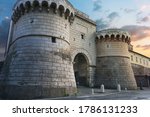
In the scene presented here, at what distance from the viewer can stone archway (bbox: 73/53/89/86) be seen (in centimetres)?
2138

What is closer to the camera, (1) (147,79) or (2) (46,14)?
(2) (46,14)

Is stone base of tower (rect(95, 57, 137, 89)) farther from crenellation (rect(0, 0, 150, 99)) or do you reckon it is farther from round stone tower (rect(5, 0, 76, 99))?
round stone tower (rect(5, 0, 76, 99))

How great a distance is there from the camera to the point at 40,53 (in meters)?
14.0

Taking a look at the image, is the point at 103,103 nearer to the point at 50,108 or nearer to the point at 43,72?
the point at 50,108

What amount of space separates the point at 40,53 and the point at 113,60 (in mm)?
11586

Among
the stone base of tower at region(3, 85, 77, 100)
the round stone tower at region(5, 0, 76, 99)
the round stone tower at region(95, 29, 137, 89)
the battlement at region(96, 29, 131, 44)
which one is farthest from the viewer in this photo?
the battlement at region(96, 29, 131, 44)

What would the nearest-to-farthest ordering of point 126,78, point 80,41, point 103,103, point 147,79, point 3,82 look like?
point 103,103
point 3,82
point 80,41
point 126,78
point 147,79

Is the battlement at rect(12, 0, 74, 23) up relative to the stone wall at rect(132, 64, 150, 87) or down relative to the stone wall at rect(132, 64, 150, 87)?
up

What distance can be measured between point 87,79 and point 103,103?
1491cm

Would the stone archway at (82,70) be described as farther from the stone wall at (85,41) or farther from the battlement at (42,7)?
the battlement at (42,7)

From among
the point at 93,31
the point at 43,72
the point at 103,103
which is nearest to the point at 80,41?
the point at 93,31

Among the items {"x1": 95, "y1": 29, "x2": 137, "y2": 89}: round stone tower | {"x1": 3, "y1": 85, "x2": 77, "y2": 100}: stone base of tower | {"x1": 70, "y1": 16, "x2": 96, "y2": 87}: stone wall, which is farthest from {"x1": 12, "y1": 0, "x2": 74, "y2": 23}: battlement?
{"x1": 95, "y1": 29, "x2": 137, "y2": 89}: round stone tower

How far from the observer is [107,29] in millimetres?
22953

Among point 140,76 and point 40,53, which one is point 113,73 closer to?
point 140,76
